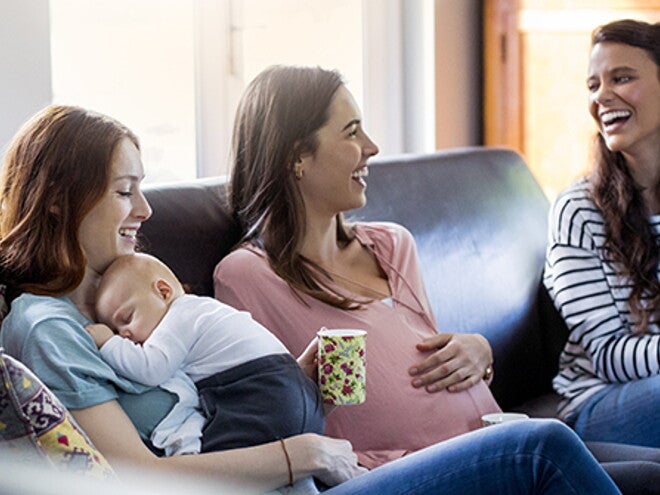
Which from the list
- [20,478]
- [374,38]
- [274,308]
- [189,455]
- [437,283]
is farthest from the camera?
[374,38]

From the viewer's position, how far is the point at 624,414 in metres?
2.43

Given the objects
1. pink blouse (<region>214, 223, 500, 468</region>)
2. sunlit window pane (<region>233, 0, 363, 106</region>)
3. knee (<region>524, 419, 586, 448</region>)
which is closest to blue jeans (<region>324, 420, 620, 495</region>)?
knee (<region>524, 419, 586, 448</region>)

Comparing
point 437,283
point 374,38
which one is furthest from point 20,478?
point 374,38

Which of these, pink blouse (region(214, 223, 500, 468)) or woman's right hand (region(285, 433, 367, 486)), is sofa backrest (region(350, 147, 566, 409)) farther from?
woman's right hand (region(285, 433, 367, 486))

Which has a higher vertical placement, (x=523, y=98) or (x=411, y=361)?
(x=523, y=98)

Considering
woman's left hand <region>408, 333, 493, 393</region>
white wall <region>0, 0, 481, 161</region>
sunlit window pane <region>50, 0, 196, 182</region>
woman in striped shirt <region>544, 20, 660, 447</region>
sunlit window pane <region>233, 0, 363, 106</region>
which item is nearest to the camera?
woman's left hand <region>408, 333, 493, 393</region>

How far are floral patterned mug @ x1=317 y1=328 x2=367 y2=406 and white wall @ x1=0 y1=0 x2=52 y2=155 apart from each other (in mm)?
853

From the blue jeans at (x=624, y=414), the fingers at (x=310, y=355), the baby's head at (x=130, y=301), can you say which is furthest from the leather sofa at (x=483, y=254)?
the baby's head at (x=130, y=301)

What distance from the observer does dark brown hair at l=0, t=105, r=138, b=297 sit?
5.57 feet

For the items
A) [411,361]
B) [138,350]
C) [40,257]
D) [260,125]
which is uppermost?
[260,125]

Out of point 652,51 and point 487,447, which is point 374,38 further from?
point 487,447

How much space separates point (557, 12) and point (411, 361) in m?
1.86

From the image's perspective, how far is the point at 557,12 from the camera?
3.70 metres

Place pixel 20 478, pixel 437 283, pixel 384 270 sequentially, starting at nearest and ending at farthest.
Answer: pixel 20 478
pixel 384 270
pixel 437 283
